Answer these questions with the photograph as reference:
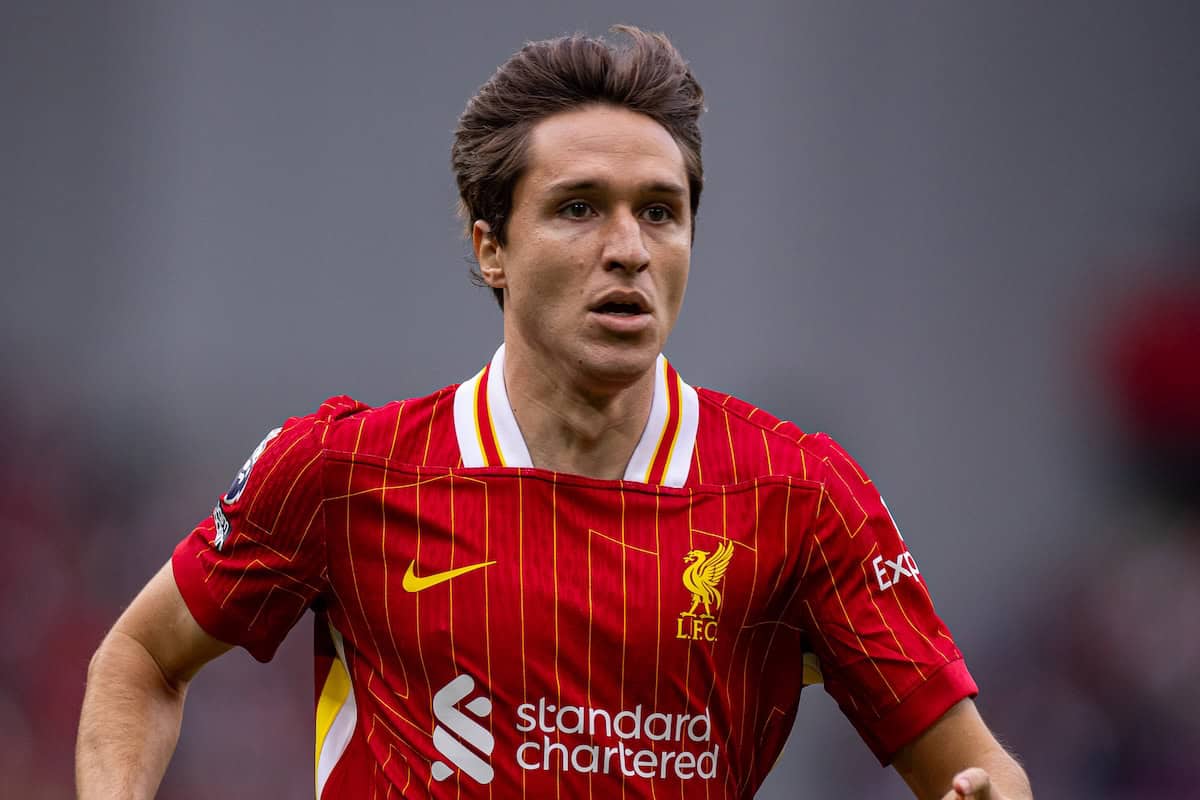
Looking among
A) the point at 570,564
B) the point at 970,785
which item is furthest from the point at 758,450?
the point at 970,785

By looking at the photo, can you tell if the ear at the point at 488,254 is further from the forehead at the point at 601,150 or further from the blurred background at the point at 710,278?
the blurred background at the point at 710,278

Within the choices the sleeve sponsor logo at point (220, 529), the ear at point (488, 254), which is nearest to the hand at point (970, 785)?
the ear at point (488, 254)

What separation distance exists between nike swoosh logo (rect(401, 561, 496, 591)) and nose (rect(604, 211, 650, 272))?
0.53 meters

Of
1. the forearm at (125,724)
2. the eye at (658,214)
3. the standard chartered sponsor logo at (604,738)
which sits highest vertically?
the eye at (658,214)

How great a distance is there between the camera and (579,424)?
261cm

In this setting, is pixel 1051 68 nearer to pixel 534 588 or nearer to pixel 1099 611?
pixel 1099 611

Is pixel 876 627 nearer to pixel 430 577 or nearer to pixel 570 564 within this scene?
pixel 570 564

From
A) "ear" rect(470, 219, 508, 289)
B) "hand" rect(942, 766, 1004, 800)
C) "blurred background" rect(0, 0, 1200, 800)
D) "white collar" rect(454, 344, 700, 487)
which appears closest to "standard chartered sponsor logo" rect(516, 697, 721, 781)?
"white collar" rect(454, 344, 700, 487)

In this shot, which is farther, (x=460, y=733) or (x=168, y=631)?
(x=168, y=631)

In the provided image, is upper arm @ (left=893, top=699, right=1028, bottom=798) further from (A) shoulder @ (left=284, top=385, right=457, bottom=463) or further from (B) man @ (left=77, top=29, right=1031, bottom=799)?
(A) shoulder @ (left=284, top=385, right=457, bottom=463)

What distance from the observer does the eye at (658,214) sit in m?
2.57

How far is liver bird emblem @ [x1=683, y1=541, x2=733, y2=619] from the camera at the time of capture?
97.7 inches

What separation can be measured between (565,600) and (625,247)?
0.57 m

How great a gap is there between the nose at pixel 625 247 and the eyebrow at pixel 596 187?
0.06m
